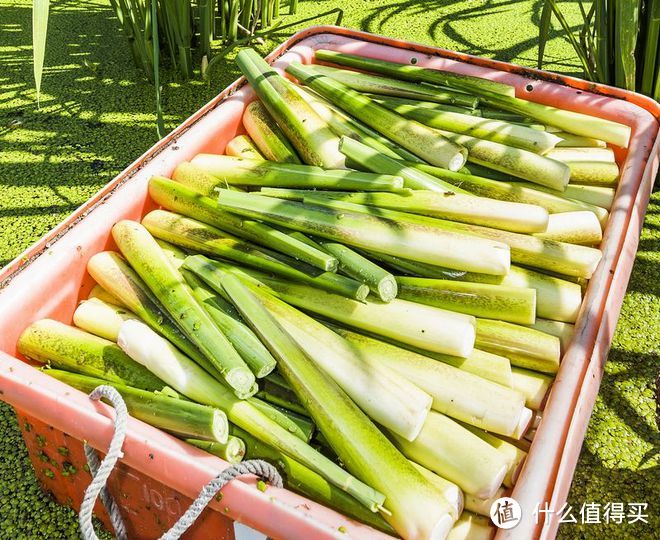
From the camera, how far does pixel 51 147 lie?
7.32 feet

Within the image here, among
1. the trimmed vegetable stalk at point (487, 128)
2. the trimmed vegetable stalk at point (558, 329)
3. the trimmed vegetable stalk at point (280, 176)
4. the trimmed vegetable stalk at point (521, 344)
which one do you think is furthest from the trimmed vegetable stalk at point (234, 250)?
the trimmed vegetable stalk at point (487, 128)

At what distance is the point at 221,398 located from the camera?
1.17 metres

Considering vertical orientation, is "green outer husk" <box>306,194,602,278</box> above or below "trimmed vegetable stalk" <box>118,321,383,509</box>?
above

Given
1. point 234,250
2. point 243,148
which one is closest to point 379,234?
point 234,250

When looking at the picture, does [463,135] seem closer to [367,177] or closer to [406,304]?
[367,177]

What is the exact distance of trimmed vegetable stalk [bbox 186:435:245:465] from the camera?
108 cm

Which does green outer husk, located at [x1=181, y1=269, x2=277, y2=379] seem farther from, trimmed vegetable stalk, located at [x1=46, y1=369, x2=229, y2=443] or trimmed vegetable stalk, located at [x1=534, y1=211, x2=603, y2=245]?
trimmed vegetable stalk, located at [x1=534, y1=211, x2=603, y2=245]

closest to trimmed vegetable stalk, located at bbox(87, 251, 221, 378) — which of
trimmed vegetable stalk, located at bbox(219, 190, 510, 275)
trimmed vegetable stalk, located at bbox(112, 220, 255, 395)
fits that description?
trimmed vegetable stalk, located at bbox(112, 220, 255, 395)

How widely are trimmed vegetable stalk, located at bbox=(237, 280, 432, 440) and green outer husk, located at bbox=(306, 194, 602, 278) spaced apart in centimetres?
28

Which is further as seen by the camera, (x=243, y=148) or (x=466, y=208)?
(x=243, y=148)

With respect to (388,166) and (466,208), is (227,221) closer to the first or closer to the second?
(388,166)

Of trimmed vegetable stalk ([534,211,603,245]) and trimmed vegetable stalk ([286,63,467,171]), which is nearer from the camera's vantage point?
trimmed vegetable stalk ([534,211,603,245])

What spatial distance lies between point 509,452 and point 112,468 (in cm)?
66

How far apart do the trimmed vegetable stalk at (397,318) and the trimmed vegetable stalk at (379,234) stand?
0.36 ft
